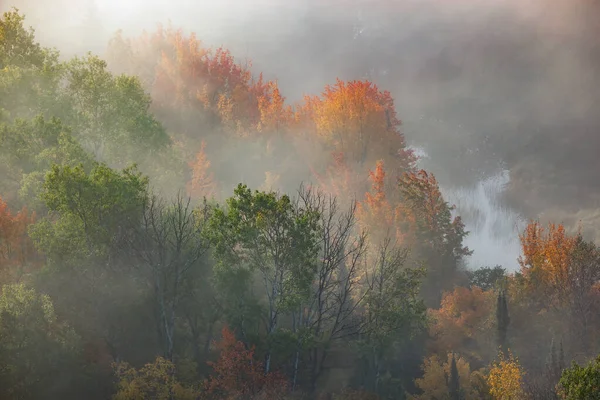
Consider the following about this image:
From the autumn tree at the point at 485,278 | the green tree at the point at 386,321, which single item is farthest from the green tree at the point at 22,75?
the autumn tree at the point at 485,278

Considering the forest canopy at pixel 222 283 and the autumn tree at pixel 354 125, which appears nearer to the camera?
the forest canopy at pixel 222 283

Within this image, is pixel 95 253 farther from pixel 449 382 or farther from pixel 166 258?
pixel 449 382

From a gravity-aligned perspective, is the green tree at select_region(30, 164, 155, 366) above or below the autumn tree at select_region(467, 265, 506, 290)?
below

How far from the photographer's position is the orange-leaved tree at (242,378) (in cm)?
3269

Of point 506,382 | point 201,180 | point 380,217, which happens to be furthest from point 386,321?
point 201,180

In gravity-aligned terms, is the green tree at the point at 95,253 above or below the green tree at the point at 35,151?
below

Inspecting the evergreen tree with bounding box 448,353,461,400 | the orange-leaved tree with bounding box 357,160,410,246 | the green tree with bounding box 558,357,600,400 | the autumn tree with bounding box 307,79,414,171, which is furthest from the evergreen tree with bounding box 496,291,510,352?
the green tree with bounding box 558,357,600,400

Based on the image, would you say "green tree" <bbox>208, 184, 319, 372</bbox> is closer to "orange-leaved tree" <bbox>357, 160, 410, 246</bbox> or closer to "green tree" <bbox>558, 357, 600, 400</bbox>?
"green tree" <bbox>558, 357, 600, 400</bbox>

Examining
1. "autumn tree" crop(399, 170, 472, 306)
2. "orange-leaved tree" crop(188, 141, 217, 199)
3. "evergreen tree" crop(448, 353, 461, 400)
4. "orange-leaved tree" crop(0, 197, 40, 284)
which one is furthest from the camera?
"orange-leaved tree" crop(188, 141, 217, 199)

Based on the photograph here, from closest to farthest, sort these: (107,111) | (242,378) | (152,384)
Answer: (152,384) < (242,378) < (107,111)

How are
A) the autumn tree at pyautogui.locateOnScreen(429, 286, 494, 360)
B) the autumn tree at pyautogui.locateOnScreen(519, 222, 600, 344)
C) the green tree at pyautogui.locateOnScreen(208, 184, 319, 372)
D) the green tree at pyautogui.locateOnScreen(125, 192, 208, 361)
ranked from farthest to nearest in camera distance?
the autumn tree at pyautogui.locateOnScreen(519, 222, 600, 344) < the autumn tree at pyautogui.locateOnScreen(429, 286, 494, 360) < the green tree at pyautogui.locateOnScreen(125, 192, 208, 361) < the green tree at pyautogui.locateOnScreen(208, 184, 319, 372)

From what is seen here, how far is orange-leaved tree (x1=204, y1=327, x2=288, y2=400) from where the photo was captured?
32.7 meters

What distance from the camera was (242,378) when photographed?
3362 cm

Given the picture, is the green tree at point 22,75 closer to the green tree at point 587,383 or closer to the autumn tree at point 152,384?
the autumn tree at point 152,384
